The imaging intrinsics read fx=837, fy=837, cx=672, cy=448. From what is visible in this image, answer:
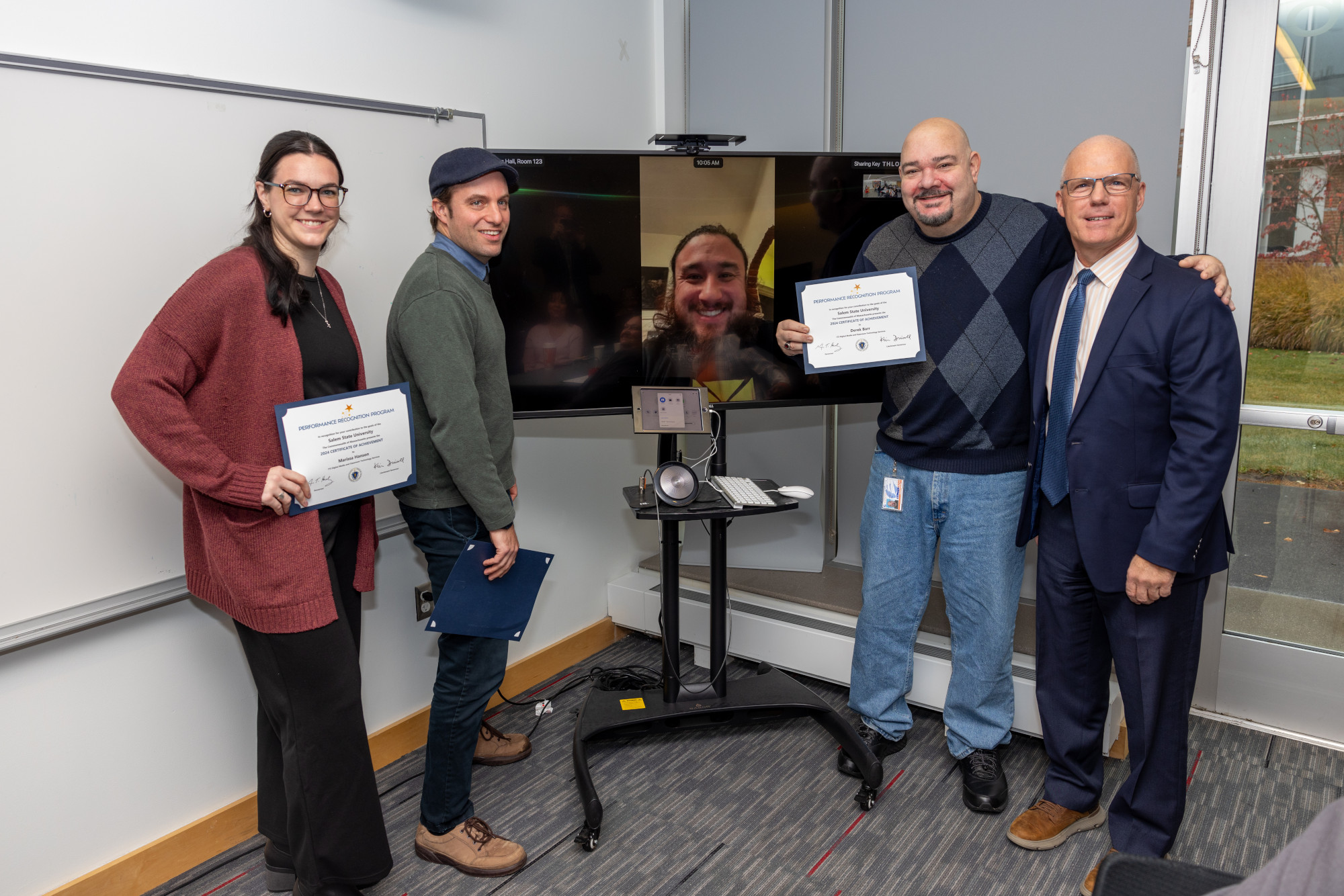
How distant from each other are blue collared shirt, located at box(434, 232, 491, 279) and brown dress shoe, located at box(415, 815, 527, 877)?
136cm

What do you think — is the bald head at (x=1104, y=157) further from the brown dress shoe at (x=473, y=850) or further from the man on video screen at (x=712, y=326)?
the brown dress shoe at (x=473, y=850)

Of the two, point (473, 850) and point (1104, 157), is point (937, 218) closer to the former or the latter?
point (1104, 157)

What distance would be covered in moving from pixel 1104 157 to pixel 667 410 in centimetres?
116

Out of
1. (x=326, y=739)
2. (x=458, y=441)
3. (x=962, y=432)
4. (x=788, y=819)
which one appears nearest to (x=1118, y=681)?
(x=962, y=432)

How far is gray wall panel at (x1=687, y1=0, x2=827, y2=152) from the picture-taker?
9.93 feet

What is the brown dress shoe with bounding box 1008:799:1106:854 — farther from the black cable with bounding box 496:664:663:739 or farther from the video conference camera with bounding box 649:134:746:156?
the video conference camera with bounding box 649:134:746:156

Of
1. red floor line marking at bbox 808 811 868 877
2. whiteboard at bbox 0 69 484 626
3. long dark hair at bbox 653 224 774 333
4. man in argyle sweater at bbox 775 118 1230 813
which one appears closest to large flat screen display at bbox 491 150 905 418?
long dark hair at bbox 653 224 774 333

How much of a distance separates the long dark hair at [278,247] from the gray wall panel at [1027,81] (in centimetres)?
201

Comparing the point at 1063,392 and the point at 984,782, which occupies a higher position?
the point at 1063,392

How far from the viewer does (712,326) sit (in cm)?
245

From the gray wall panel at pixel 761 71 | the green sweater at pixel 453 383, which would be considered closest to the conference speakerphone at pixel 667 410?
the green sweater at pixel 453 383

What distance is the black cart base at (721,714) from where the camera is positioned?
2.24 m

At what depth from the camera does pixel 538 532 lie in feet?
9.83

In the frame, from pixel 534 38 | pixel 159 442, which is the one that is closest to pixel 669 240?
pixel 534 38
